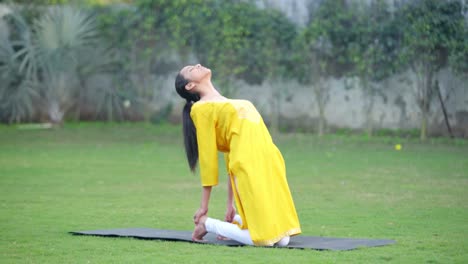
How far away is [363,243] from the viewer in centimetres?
757

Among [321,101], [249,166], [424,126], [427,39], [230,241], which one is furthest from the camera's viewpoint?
[321,101]

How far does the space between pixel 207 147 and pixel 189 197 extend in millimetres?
3516

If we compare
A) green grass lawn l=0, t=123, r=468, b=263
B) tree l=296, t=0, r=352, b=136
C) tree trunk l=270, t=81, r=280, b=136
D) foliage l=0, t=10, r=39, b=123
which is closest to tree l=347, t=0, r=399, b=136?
tree l=296, t=0, r=352, b=136

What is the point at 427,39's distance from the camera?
57.1 ft

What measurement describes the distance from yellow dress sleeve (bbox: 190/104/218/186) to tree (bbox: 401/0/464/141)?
10178mm

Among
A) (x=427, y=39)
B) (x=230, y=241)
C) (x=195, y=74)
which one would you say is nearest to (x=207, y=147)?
(x=195, y=74)

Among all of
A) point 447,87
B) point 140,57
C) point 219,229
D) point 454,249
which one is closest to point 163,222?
point 219,229

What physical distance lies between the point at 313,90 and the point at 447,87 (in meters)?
2.82

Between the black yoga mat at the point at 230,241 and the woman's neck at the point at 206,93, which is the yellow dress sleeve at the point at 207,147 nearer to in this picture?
the woman's neck at the point at 206,93

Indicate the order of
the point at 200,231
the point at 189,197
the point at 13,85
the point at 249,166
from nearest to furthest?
the point at 249,166
the point at 200,231
the point at 189,197
the point at 13,85

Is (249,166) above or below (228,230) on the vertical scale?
above

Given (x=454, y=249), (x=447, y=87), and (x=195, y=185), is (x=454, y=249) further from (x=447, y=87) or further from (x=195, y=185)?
(x=447, y=87)

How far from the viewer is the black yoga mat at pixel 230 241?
7.50 meters

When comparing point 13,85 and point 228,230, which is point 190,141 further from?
point 13,85
